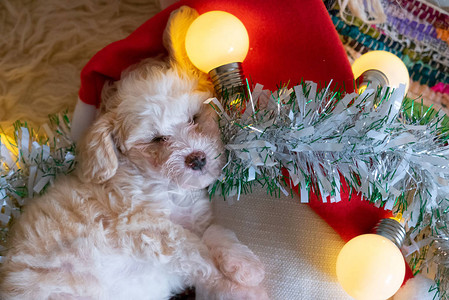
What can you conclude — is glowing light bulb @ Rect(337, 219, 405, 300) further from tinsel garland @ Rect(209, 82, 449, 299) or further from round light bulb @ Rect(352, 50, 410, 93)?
round light bulb @ Rect(352, 50, 410, 93)

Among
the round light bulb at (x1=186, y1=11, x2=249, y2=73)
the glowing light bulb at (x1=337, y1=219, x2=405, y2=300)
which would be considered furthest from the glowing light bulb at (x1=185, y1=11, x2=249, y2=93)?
the glowing light bulb at (x1=337, y1=219, x2=405, y2=300)

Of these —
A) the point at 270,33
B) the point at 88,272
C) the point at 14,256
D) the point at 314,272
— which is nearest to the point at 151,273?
the point at 88,272

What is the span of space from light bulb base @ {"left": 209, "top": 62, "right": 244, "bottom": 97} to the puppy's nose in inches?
7.8

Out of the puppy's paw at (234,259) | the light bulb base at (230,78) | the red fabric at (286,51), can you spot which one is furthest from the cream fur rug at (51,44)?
the light bulb base at (230,78)

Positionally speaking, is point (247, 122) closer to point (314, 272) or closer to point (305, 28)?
point (305, 28)

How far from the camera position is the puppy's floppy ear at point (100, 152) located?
1.36 m

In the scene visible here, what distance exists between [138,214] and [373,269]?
0.76 meters

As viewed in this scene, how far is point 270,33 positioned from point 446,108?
3.14 ft

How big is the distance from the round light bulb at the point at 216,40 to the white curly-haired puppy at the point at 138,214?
9 cm

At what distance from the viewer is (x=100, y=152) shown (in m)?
1.36

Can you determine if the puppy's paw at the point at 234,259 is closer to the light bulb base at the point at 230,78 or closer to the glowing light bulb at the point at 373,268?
the glowing light bulb at the point at 373,268

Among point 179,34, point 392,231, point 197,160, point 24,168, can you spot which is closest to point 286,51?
point 179,34

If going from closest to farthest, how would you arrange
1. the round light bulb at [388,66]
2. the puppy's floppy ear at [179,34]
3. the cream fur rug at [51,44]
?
the puppy's floppy ear at [179,34] → the round light bulb at [388,66] → the cream fur rug at [51,44]

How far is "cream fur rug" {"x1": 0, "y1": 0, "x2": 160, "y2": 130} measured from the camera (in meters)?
2.03
